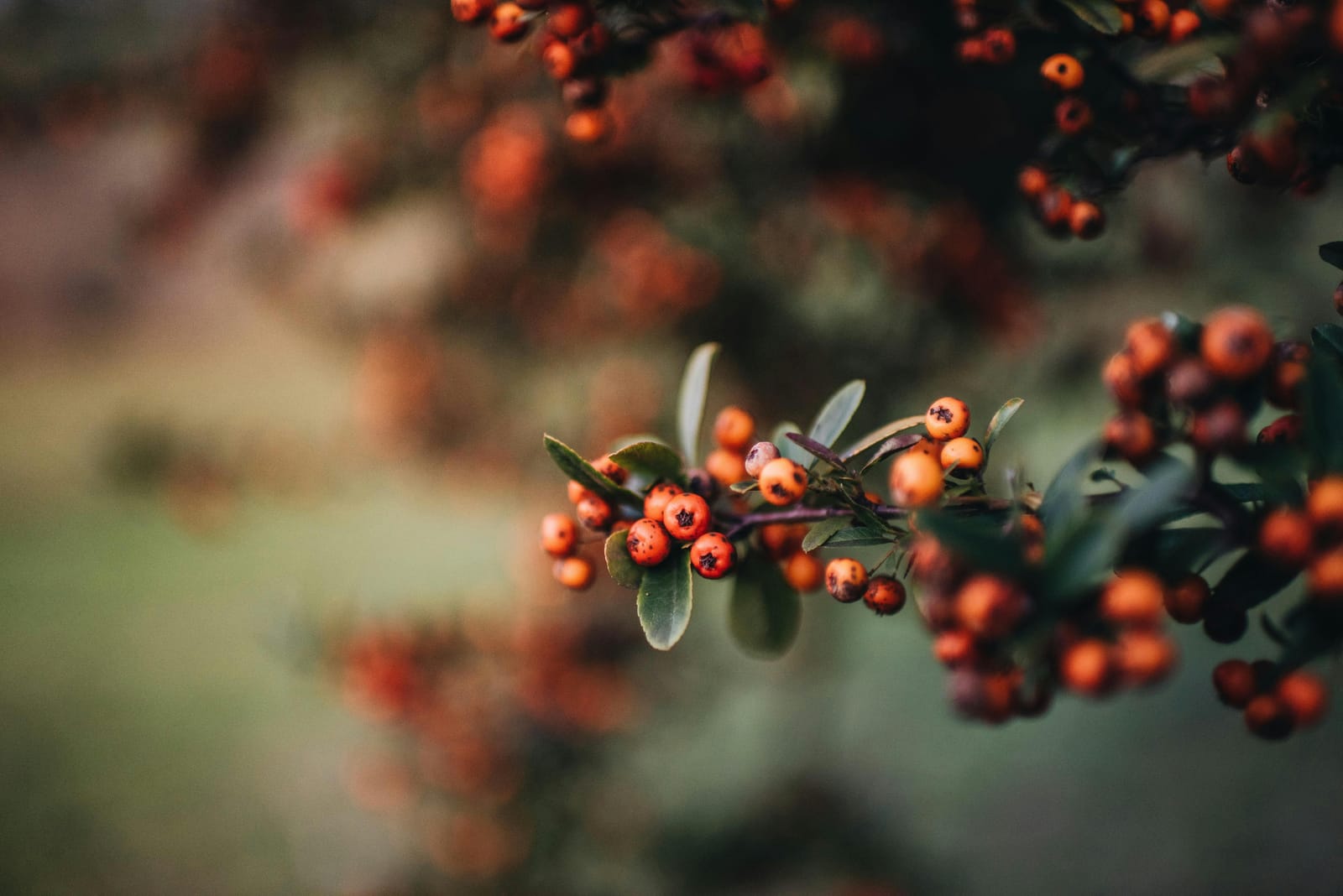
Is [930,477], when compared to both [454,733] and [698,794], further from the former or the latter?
[698,794]

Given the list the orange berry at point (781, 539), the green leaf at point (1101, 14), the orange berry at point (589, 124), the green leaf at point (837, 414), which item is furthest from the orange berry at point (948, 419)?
the orange berry at point (589, 124)

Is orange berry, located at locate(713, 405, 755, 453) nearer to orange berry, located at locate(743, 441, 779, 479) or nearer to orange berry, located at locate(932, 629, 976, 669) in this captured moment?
orange berry, located at locate(743, 441, 779, 479)

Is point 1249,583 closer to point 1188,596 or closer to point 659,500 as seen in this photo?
point 1188,596

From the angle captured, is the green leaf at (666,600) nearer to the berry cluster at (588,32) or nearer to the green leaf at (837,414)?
the green leaf at (837,414)

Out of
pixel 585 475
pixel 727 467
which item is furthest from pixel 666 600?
pixel 727 467

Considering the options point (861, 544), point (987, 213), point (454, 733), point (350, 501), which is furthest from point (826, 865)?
point (350, 501)

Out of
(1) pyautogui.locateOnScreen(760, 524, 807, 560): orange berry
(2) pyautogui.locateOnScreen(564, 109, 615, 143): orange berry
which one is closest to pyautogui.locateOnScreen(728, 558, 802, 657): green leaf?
(1) pyautogui.locateOnScreen(760, 524, 807, 560): orange berry
